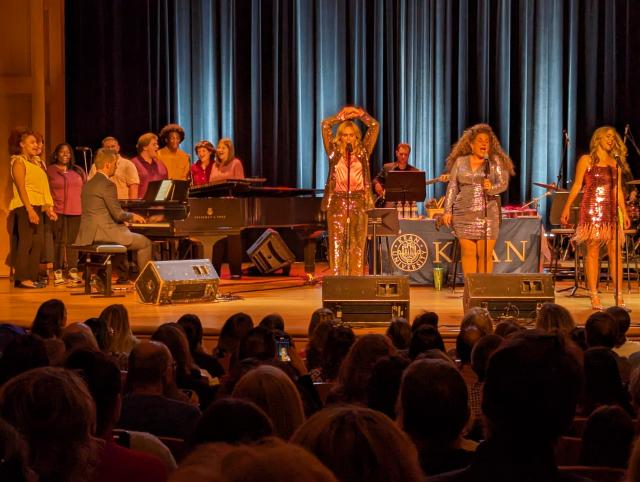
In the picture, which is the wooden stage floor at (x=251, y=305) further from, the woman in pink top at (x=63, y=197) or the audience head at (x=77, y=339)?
the audience head at (x=77, y=339)

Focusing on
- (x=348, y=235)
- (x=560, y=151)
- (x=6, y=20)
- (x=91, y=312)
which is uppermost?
(x=6, y=20)

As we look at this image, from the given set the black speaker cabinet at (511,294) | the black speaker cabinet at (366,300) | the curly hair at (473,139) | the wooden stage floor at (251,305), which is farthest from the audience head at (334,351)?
the curly hair at (473,139)

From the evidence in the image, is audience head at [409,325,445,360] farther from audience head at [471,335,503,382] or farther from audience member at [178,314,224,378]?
audience member at [178,314,224,378]

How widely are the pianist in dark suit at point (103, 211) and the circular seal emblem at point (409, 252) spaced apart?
282 cm

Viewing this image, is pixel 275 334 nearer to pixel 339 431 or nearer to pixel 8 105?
pixel 339 431

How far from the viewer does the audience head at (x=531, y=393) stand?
6.43ft

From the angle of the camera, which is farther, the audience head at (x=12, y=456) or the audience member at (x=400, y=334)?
the audience member at (x=400, y=334)

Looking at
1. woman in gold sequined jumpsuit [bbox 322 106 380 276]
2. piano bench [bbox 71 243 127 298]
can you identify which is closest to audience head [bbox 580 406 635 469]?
woman in gold sequined jumpsuit [bbox 322 106 380 276]

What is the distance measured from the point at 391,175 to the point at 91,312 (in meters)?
3.72

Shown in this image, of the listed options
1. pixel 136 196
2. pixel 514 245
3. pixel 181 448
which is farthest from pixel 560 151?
pixel 181 448

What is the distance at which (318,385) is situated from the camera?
4.25 meters

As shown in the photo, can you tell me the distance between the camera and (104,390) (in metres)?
3.00

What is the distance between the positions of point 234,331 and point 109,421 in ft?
8.96

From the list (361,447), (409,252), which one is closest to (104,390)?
(361,447)
